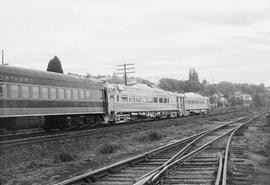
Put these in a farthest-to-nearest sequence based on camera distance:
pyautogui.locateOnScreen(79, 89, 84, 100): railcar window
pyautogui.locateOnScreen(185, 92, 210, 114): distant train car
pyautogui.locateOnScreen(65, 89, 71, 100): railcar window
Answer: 1. pyautogui.locateOnScreen(185, 92, 210, 114): distant train car
2. pyautogui.locateOnScreen(79, 89, 84, 100): railcar window
3. pyautogui.locateOnScreen(65, 89, 71, 100): railcar window

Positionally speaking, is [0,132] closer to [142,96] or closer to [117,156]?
[117,156]

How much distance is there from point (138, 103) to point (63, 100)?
13.9 metres

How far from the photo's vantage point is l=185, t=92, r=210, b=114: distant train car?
53.5 metres

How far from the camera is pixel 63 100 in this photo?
2155 centimetres

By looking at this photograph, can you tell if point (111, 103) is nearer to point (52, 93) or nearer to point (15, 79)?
point (52, 93)

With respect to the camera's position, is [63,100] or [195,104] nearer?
[63,100]

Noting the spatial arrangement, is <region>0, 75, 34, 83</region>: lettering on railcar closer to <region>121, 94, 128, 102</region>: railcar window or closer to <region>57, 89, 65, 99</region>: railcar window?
<region>57, 89, 65, 99</region>: railcar window

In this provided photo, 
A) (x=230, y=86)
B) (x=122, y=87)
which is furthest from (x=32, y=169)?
(x=230, y=86)

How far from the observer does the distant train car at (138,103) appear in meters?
29.3

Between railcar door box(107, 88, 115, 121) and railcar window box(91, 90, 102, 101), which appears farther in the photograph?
railcar door box(107, 88, 115, 121)

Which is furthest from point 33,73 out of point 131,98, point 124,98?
point 131,98

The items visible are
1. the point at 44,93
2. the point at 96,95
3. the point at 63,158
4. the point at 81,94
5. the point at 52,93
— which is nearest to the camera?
the point at 63,158

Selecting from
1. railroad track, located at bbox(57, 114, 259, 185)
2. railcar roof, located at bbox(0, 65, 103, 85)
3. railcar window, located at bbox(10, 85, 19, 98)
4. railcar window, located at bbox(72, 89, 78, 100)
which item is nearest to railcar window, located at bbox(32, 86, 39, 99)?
railcar roof, located at bbox(0, 65, 103, 85)

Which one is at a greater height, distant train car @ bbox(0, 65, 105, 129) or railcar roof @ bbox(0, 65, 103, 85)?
railcar roof @ bbox(0, 65, 103, 85)
